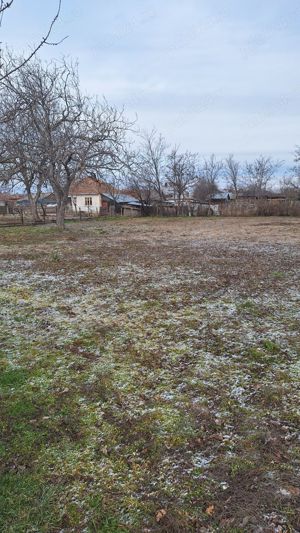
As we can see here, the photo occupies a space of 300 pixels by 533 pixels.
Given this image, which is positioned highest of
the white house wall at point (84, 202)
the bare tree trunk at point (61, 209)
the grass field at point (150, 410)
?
the white house wall at point (84, 202)

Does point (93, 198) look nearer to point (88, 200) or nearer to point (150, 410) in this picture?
point (88, 200)

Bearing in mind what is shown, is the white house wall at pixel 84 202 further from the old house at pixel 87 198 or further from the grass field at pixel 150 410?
the grass field at pixel 150 410

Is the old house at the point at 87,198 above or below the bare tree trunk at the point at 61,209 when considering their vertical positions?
above

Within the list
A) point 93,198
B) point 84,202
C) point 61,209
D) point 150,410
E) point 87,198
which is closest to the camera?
point 150,410

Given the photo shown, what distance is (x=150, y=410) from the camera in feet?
9.30

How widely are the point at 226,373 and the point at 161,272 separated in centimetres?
441

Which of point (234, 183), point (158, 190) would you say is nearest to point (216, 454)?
point (158, 190)

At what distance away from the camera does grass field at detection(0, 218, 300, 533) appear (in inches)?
77.2

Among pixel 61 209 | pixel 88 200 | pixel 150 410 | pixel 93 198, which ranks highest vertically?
pixel 93 198

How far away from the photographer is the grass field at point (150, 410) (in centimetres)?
196

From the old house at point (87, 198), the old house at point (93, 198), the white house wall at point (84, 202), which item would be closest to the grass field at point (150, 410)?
the old house at point (93, 198)

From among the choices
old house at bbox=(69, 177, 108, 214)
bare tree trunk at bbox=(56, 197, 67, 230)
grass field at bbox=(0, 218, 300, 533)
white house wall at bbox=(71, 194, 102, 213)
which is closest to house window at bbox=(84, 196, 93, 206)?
old house at bbox=(69, 177, 108, 214)

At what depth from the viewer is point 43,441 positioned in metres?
2.50

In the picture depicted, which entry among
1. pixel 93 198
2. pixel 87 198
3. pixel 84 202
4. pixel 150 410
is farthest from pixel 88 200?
pixel 150 410
